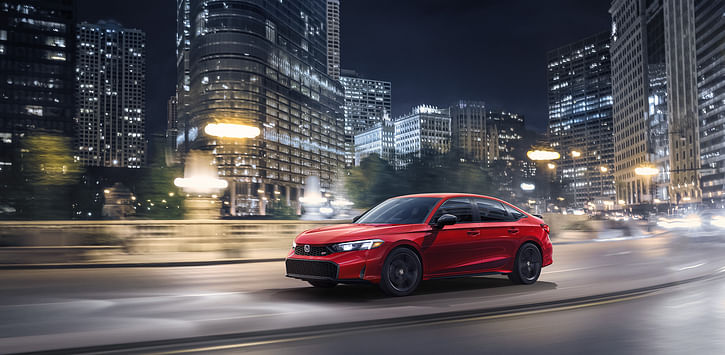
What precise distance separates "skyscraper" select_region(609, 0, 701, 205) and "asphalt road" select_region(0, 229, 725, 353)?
128171mm

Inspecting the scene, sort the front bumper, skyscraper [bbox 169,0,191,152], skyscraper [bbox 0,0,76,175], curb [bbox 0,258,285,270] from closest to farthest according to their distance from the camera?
the front bumper, curb [bbox 0,258,285,270], skyscraper [bbox 0,0,76,175], skyscraper [bbox 169,0,191,152]

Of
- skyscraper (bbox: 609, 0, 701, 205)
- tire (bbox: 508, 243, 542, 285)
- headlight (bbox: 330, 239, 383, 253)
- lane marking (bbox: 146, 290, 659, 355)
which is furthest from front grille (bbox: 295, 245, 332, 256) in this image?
skyscraper (bbox: 609, 0, 701, 205)

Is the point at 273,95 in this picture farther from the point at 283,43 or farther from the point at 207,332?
the point at 207,332

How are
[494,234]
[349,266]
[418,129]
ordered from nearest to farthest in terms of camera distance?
[349,266] < [494,234] < [418,129]

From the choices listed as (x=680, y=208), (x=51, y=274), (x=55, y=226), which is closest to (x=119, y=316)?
(x=51, y=274)

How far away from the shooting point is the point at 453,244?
941 centimetres

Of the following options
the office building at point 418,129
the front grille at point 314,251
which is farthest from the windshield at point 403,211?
the office building at point 418,129

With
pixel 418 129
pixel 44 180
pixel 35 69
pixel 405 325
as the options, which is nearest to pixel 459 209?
pixel 405 325

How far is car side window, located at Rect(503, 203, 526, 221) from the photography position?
10567 mm

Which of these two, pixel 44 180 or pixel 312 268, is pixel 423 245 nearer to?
pixel 312 268

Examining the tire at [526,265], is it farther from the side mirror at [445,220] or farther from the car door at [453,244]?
the side mirror at [445,220]

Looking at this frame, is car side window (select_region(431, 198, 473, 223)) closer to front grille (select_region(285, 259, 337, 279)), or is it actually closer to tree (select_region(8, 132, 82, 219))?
front grille (select_region(285, 259, 337, 279))

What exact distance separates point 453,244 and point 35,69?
125 m

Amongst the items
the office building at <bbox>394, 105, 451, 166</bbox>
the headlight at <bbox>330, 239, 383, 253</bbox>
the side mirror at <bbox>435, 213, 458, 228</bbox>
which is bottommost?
the headlight at <bbox>330, 239, 383, 253</bbox>
